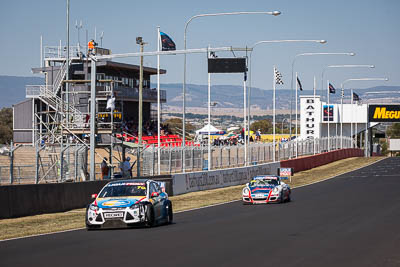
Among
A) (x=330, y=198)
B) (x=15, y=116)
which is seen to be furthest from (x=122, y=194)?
(x=15, y=116)

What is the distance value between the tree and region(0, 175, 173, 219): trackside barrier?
2301 inches

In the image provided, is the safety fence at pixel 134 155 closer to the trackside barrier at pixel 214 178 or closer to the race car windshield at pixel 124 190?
the trackside barrier at pixel 214 178

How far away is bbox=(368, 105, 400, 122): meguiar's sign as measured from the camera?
10548cm

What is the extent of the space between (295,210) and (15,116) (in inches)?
1925

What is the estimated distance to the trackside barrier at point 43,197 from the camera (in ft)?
73.2

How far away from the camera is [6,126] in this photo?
3787 inches

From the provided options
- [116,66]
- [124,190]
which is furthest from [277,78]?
[124,190]

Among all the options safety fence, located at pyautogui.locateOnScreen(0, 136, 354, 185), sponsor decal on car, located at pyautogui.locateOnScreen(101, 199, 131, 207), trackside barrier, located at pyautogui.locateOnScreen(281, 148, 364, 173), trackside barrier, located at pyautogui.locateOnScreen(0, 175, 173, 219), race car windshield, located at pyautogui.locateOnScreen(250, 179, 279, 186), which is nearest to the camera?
sponsor decal on car, located at pyautogui.locateOnScreen(101, 199, 131, 207)

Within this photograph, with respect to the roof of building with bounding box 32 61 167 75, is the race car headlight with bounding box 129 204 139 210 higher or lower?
lower

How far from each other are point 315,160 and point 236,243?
5377cm

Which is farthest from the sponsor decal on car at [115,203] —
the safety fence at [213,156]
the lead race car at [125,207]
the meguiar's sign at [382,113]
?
the meguiar's sign at [382,113]

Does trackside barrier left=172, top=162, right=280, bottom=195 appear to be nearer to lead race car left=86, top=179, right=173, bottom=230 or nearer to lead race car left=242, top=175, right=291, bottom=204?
lead race car left=242, top=175, right=291, bottom=204

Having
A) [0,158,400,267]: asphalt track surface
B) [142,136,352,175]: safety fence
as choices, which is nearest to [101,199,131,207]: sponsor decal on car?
[0,158,400,267]: asphalt track surface

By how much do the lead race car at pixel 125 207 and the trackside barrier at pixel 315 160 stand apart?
38200 mm
